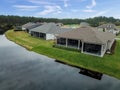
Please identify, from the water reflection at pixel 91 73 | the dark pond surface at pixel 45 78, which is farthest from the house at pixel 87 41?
the dark pond surface at pixel 45 78

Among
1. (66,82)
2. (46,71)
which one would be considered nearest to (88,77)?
(66,82)

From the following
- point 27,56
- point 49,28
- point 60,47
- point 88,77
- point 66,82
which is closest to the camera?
point 66,82

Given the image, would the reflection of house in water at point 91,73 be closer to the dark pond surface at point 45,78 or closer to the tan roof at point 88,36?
the dark pond surface at point 45,78

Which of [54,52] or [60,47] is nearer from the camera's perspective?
[54,52]

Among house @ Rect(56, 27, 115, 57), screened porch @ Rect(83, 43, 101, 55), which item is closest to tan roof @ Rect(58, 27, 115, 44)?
→ house @ Rect(56, 27, 115, 57)

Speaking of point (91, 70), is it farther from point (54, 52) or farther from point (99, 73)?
point (54, 52)

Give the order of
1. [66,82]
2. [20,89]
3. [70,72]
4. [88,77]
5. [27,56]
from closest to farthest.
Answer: [20,89]
[66,82]
[88,77]
[70,72]
[27,56]

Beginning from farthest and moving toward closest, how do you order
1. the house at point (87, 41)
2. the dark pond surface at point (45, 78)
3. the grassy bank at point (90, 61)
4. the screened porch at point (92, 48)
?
the house at point (87, 41), the screened porch at point (92, 48), the grassy bank at point (90, 61), the dark pond surface at point (45, 78)
